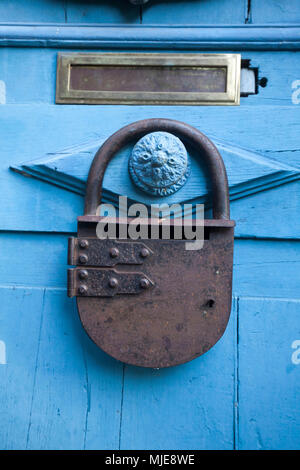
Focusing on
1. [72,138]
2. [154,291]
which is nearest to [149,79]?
[72,138]

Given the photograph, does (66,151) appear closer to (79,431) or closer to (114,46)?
(114,46)

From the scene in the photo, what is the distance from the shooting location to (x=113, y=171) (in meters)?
0.63

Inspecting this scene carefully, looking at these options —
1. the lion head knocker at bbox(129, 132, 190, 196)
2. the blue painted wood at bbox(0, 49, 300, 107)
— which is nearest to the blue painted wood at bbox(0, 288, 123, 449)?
the lion head knocker at bbox(129, 132, 190, 196)

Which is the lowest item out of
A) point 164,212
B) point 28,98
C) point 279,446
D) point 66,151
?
point 279,446

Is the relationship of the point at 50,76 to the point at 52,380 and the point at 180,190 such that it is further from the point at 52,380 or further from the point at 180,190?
the point at 52,380

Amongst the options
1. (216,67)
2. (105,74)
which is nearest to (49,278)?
(105,74)

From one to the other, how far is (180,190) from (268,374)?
390 mm

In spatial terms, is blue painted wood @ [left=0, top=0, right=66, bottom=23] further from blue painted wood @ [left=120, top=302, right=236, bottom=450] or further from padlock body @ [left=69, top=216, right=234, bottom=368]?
blue painted wood @ [left=120, top=302, right=236, bottom=450]

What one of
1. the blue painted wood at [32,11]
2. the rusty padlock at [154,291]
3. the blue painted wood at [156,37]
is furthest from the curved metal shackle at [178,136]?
the blue painted wood at [32,11]

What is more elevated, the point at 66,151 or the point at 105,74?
the point at 105,74

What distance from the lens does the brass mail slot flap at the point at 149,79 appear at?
0.63 m

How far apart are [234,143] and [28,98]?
43cm

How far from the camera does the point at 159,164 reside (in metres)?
0.58

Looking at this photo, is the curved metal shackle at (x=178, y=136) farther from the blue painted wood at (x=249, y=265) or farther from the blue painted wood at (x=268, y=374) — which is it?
the blue painted wood at (x=268, y=374)
